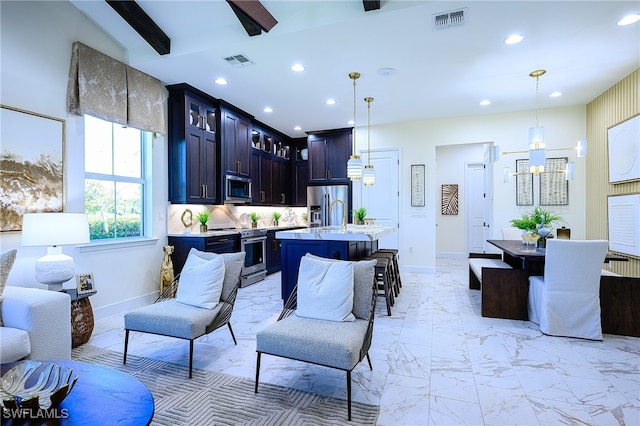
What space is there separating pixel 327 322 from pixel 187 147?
3.38m

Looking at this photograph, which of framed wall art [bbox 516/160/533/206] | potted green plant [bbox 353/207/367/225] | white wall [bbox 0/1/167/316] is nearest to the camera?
white wall [bbox 0/1/167/316]

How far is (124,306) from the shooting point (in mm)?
3840

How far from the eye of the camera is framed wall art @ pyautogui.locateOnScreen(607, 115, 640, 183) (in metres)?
3.89

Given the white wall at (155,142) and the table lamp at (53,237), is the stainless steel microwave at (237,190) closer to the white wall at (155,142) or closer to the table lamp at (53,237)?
the white wall at (155,142)

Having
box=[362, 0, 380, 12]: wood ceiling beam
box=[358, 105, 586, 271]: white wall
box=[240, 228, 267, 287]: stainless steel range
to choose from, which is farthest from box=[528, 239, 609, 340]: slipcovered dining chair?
box=[240, 228, 267, 287]: stainless steel range

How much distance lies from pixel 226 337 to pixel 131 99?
3.02 meters

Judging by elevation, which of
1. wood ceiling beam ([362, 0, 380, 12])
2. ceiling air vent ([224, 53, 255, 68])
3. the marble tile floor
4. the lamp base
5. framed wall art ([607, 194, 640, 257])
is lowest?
the marble tile floor

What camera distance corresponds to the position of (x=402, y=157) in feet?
20.7

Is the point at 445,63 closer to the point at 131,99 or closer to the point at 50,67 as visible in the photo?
the point at 131,99

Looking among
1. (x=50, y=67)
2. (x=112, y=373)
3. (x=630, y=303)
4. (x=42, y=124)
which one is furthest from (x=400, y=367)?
(x=50, y=67)

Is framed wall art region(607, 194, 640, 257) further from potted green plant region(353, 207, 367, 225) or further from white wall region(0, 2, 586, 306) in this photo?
potted green plant region(353, 207, 367, 225)

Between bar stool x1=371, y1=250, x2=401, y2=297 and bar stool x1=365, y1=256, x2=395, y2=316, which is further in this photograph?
bar stool x1=371, y1=250, x2=401, y2=297

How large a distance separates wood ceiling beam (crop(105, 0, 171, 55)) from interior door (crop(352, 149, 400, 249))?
13.5ft

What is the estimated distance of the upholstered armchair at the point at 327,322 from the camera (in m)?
1.90
